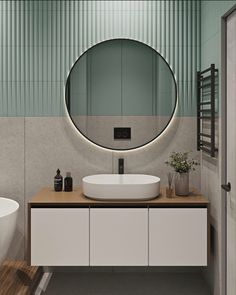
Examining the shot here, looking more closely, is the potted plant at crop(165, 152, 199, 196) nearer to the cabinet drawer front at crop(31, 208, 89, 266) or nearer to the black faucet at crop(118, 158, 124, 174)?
the black faucet at crop(118, 158, 124, 174)

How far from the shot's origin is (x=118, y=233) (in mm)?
3078

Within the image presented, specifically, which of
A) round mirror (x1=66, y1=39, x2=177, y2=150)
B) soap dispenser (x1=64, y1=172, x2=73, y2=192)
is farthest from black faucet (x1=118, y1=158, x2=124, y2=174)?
soap dispenser (x1=64, y1=172, x2=73, y2=192)

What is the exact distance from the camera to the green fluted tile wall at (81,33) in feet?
12.0

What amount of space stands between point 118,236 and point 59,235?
42 centimetres

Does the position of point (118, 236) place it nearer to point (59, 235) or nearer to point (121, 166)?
point (59, 235)

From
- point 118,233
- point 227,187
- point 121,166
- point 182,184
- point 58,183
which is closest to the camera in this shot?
point 227,187

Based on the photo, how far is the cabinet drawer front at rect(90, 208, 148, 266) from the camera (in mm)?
3078

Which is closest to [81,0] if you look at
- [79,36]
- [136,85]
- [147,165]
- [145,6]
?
[79,36]

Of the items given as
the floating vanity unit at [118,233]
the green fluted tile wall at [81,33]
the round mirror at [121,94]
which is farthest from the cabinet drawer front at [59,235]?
the green fluted tile wall at [81,33]

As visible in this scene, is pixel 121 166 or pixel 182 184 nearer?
pixel 182 184

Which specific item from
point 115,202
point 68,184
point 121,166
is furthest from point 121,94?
point 115,202

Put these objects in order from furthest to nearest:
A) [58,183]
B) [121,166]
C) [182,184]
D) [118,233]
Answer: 1. [121,166]
2. [58,183]
3. [182,184]
4. [118,233]

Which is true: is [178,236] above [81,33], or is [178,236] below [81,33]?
below

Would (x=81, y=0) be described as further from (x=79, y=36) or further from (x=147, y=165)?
(x=147, y=165)
